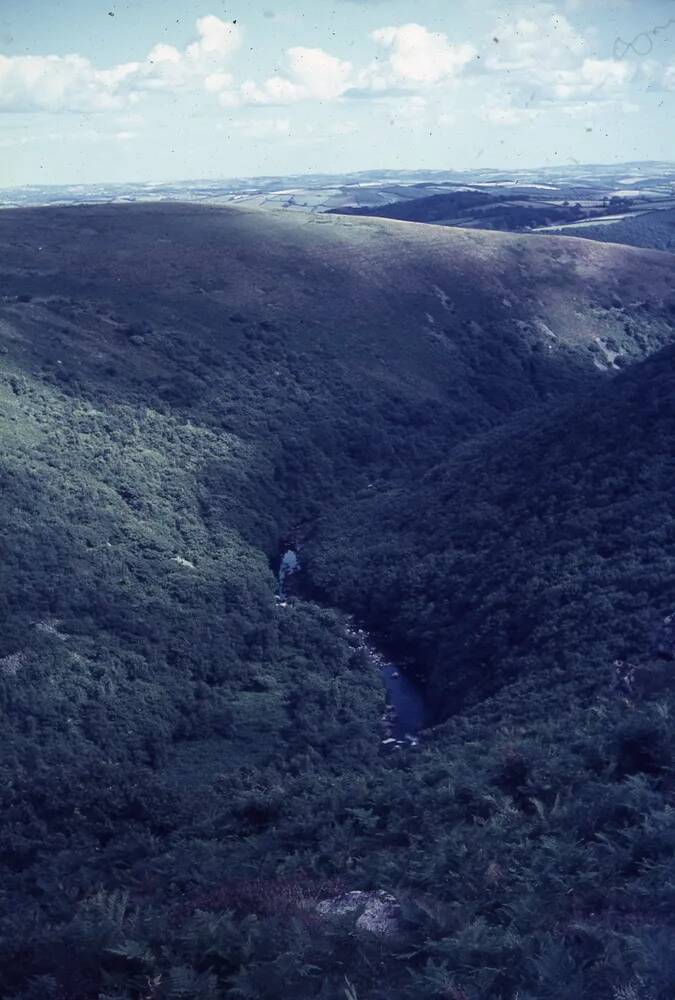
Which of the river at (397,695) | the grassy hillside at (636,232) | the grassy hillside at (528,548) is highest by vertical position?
the grassy hillside at (636,232)

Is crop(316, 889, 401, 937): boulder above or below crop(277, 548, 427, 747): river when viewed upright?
above

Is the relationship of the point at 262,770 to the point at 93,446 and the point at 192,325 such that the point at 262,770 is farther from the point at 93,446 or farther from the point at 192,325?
the point at 192,325

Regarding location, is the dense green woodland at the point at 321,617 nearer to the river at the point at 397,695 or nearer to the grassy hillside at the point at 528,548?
the grassy hillside at the point at 528,548

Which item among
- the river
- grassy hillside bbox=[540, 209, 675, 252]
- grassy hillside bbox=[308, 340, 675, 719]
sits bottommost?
the river

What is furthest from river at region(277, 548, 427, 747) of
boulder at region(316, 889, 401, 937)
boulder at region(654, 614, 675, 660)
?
boulder at region(316, 889, 401, 937)

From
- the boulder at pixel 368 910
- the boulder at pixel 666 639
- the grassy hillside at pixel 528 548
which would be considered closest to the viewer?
the boulder at pixel 368 910

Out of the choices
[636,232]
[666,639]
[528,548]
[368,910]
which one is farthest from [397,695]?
[636,232]

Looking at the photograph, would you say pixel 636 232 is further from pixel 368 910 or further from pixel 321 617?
pixel 368 910

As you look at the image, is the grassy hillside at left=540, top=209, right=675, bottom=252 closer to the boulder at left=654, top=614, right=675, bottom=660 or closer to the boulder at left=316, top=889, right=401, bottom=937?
the boulder at left=654, top=614, right=675, bottom=660

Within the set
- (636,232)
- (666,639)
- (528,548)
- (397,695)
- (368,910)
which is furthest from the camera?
(636,232)

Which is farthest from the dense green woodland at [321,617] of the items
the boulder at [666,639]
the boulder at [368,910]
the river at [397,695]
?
the river at [397,695]
